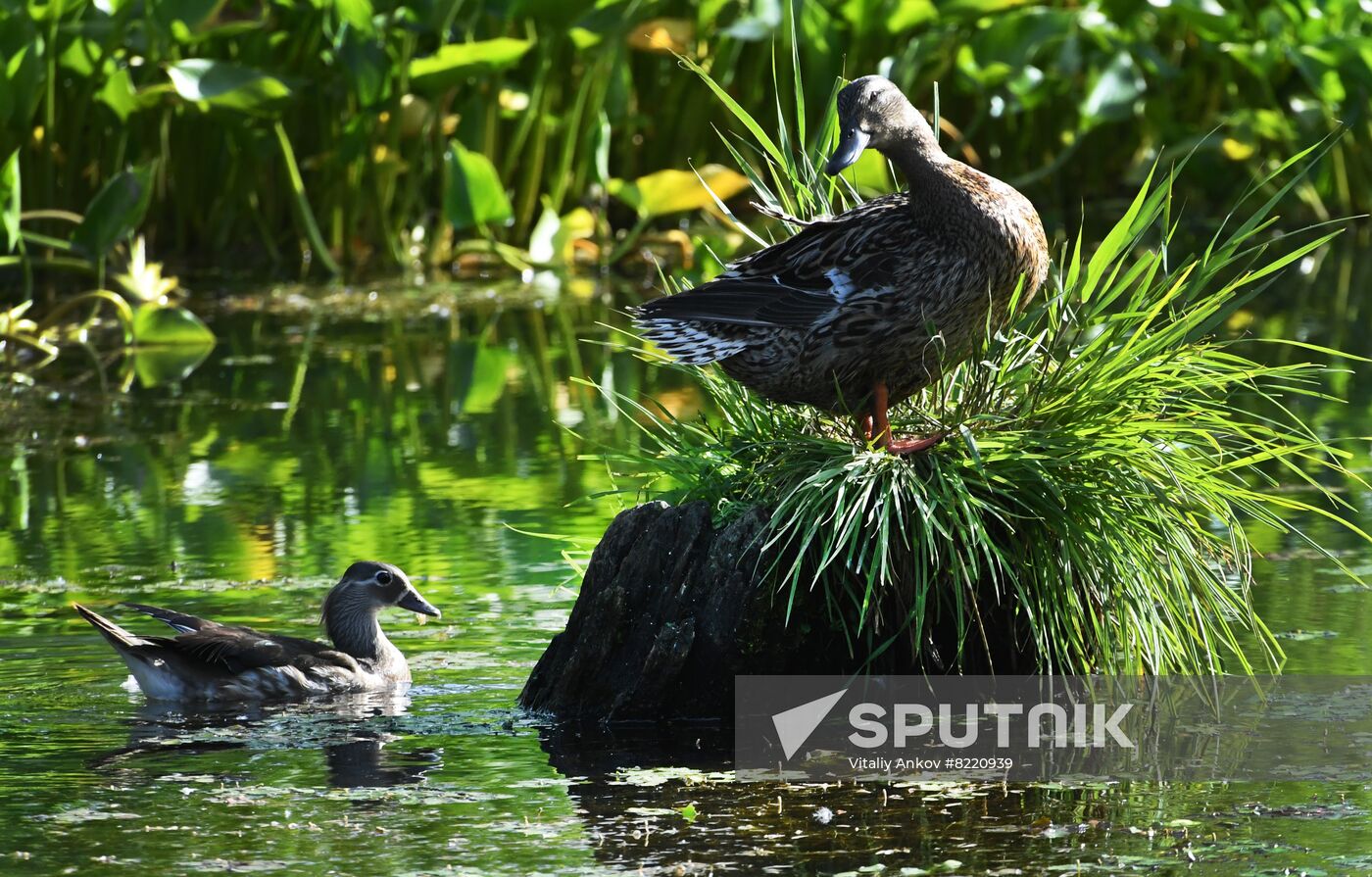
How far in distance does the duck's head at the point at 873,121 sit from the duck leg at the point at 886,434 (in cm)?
57

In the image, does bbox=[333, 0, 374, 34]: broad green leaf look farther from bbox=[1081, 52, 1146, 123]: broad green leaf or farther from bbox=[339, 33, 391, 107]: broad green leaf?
bbox=[1081, 52, 1146, 123]: broad green leaf

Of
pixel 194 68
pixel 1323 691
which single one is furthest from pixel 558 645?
pixel 194 68

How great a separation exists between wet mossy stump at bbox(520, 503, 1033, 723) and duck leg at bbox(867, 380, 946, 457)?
35 centimetres

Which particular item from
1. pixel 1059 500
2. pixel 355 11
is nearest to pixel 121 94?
pixel 355 11

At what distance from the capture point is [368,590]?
20.0 feet

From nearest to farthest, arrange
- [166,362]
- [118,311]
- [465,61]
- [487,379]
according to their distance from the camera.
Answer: [487,379] → [166,362] → [118,311] → [465,61]

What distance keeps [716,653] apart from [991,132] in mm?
11235

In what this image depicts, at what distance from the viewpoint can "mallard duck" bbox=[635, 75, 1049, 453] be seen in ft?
16.5

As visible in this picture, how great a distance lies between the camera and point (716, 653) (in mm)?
5223

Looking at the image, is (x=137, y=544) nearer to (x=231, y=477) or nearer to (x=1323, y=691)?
(x=231, y=477)

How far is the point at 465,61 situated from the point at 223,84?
151 cm

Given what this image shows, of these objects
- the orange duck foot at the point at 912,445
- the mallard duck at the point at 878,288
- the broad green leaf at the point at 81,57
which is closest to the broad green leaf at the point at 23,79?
the broad green leaf at the point at 81,57

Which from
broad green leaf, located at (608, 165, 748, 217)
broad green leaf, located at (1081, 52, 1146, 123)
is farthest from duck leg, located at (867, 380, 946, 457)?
broad green leaf, located at (1081, 52, 1146, 123)

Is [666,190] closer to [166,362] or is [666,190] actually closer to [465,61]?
[465,61]
